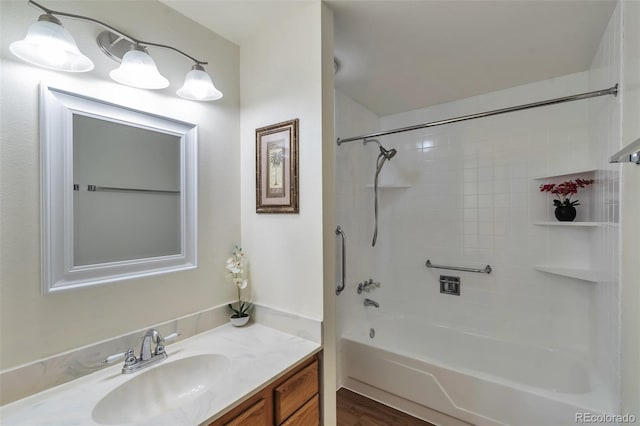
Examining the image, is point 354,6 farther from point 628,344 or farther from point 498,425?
point 498,425

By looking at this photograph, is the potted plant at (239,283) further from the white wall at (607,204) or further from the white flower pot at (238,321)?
the white wall at (607,204)

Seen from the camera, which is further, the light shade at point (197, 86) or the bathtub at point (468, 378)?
the bathtub at point (468, 378)

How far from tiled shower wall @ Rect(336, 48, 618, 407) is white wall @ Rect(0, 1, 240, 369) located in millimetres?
1067

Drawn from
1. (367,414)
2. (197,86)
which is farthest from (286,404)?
(197,86)

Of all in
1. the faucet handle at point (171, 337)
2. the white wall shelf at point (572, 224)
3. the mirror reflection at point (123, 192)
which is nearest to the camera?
the mirror reflection at point (123, 192)

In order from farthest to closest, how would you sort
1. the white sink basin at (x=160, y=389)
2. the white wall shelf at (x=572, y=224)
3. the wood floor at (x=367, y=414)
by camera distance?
the wood floor at (x=367, y=414)
the white wall shelf at (x=572, y=224)
the white sink basin at (x=160, y=389)

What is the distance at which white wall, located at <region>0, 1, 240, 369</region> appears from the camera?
890 millimetres

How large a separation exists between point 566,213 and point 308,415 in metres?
2.26

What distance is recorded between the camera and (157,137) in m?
1.27

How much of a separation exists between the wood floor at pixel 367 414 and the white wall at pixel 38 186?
4.24ft

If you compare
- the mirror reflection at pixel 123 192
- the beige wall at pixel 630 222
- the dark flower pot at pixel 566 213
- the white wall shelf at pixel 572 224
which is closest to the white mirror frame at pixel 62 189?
the mirror reflection at pixel 123 192

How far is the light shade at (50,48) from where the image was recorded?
0.84 metres

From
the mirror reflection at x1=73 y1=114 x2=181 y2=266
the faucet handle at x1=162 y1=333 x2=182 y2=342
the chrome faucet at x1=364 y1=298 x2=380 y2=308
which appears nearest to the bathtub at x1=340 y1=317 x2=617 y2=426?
the chrome faucet at x1=364 y1=298 x2=380 y2=308

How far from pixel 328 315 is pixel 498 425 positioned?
1.37 metres
